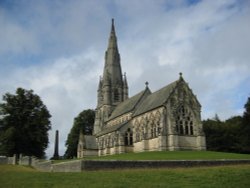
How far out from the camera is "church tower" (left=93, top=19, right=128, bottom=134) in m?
Result: 79.1

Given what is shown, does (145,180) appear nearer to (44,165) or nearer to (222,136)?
(44,165)

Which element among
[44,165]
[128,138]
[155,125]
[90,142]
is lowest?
[44,165]

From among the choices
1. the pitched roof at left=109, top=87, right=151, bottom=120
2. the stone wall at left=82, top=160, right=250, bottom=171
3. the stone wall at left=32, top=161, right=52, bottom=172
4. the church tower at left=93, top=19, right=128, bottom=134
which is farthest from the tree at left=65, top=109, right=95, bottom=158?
the stone wall at left=82, top=160, right=250, bottom=171

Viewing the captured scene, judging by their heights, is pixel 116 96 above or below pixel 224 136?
above

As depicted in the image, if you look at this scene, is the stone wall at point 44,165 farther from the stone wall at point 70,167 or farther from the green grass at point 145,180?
the green grass at point 145,180

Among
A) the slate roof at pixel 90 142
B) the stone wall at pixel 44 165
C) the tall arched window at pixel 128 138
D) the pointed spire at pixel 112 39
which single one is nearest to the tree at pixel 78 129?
the slate roof at pixel 90 142

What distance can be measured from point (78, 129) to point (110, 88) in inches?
618

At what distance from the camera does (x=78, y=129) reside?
86438 millimetres

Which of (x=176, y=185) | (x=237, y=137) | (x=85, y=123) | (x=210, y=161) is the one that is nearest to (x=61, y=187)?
(x=176, y=185)

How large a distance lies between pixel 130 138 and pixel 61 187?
138 ft

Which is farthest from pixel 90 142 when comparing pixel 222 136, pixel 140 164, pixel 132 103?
pixel 140 164

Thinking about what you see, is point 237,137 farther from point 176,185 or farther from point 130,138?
point 176,185

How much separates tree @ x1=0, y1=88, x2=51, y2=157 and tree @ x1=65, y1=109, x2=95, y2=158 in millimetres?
26651

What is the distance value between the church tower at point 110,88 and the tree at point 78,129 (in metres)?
7.48
